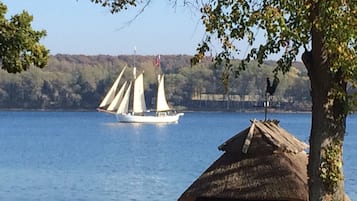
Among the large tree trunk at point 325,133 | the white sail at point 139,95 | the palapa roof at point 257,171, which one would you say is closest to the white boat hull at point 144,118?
the white sail at point 139,95

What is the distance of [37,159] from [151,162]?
5.88 m

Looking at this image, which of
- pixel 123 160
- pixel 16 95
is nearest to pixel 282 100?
pixel 16 95

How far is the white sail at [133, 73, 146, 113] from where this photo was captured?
93.9 meters

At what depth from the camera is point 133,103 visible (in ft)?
315

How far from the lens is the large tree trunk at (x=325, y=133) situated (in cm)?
943

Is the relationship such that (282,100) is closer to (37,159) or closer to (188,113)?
(188,113)

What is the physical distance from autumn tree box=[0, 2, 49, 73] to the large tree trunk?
2.94 meters

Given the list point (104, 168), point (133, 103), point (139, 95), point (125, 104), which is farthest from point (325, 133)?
point (125, 104)

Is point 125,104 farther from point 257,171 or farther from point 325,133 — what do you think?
Result: point 325,133

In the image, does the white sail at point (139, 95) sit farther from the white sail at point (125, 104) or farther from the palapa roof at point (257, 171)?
the palapa roof at point (257, 171)

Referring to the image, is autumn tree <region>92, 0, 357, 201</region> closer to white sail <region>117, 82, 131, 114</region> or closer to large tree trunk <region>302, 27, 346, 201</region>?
large tree trunk <region>302, 27, 346, 201</region>

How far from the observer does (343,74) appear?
30.3 ft

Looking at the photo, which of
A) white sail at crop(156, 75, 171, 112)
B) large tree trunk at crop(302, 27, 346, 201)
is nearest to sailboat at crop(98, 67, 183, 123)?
white sail at crop(156, 75, 171, 112)

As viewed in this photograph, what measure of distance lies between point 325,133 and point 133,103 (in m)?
86.7
